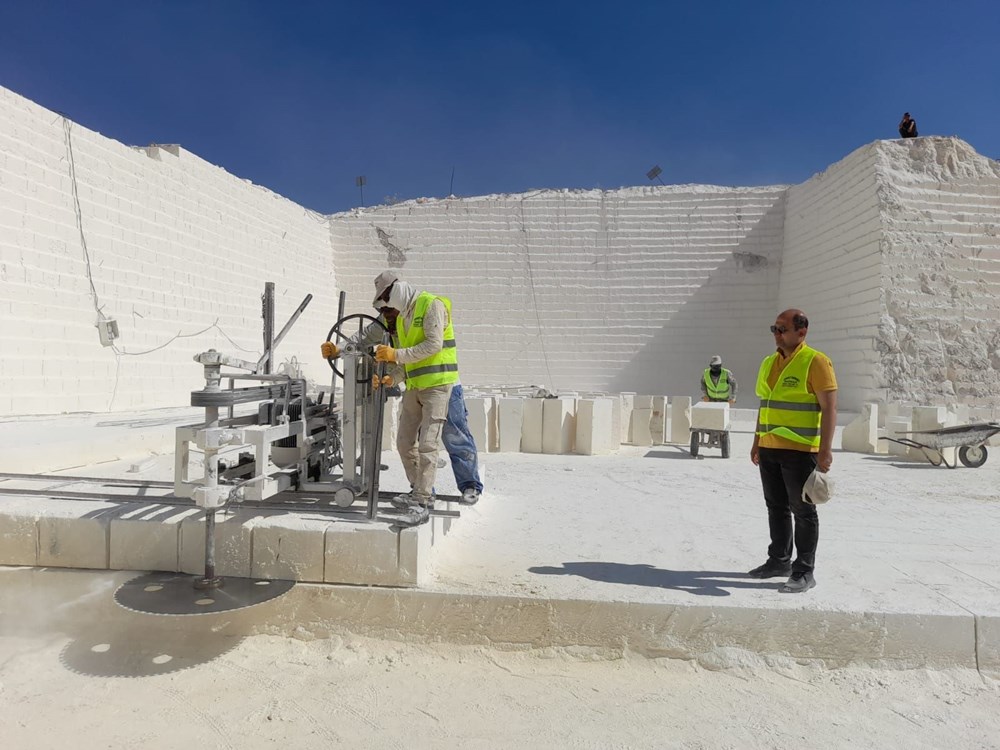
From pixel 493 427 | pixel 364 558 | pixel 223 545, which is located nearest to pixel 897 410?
pixel 493 427

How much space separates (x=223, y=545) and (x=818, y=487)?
3.02 meters

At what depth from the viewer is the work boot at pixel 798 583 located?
315 centimetres

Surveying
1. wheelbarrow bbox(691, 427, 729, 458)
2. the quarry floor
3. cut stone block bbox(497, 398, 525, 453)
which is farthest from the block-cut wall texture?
the quarry floor

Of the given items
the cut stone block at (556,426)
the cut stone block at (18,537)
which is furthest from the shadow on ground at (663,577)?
the cut stone block at (556,426)

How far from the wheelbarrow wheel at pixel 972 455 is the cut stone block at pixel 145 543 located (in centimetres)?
929

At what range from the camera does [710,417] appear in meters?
8.80

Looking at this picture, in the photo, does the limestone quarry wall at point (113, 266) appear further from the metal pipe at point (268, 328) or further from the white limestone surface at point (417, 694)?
the white limestone surface at point (417, 694)

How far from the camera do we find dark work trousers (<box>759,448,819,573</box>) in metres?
3.24

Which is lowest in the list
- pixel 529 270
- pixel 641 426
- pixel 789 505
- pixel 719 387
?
pixel 641 426

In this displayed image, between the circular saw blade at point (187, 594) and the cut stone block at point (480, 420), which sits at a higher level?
the cut stone block at point (480, 420)

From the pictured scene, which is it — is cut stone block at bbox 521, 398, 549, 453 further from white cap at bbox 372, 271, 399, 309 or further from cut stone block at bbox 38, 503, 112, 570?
cut stone block at bbox 38, 503, 112, 570

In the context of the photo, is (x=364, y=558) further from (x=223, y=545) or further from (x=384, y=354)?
(x=384, y=354)

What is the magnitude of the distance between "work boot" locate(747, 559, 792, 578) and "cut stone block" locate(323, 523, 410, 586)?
1834 mm

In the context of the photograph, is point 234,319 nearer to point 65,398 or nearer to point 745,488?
point 65,398
